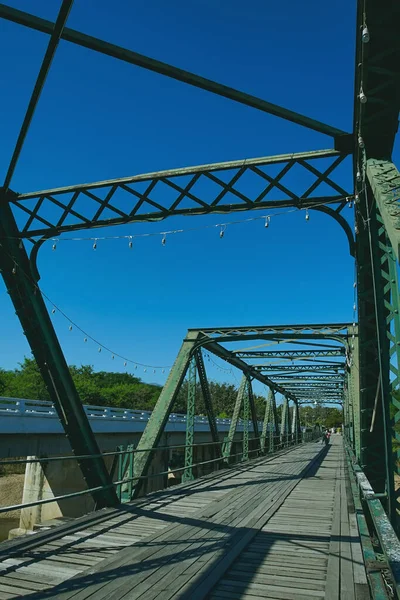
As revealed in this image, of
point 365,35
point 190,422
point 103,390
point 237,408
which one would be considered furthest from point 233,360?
point 103,390

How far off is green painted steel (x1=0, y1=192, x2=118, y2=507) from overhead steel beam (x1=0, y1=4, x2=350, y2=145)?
349 cm

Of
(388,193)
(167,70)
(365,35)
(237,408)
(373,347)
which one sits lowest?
(237,408)

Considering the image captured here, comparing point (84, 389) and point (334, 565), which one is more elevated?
point (84, 389)

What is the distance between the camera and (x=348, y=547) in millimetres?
5730

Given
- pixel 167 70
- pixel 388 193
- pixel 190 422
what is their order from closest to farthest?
pixel 388 193, pixel 167 70, pixel 190 422

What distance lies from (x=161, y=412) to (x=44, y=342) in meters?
4.67

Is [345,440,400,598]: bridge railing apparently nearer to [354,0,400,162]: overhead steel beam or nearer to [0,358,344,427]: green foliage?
[354,0,400,162]: overhead steel beam

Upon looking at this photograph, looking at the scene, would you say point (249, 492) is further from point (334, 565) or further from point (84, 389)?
point (84, 389)

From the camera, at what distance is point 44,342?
7742 millimetres

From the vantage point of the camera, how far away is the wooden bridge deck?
4254 millimetres

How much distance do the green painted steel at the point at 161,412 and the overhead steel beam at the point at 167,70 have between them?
6.94m

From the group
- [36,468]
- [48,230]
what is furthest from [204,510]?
[36,468]

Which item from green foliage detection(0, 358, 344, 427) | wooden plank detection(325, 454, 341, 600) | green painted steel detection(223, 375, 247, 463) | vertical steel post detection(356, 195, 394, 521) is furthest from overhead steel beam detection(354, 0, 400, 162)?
green foliage detection(0, 358, 344, 427)

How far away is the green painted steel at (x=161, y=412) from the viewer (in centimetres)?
1016
